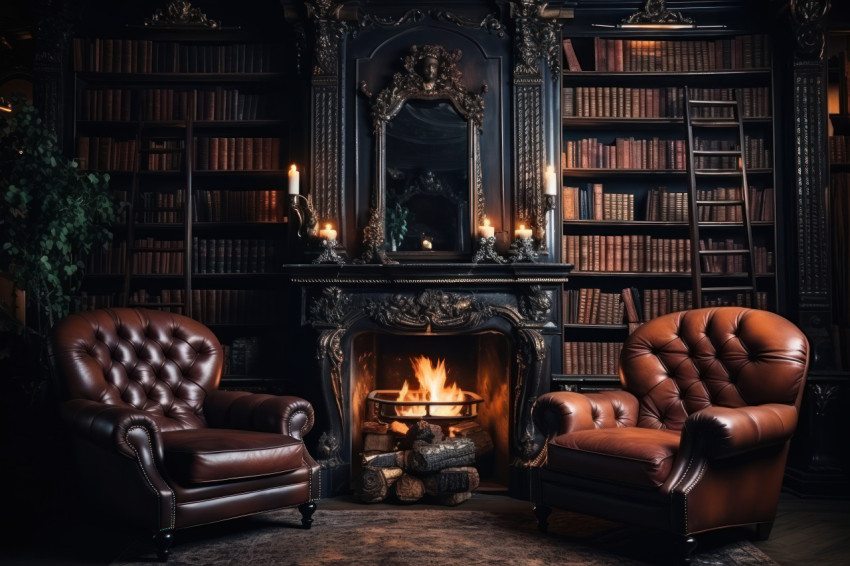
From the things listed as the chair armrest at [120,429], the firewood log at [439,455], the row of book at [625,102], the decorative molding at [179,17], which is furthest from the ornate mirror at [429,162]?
the chair armrest at [120,429]

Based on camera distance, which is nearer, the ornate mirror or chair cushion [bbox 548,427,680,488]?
chair cushion [bbox 548,427,680,488]

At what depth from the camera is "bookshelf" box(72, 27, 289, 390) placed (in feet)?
17.7

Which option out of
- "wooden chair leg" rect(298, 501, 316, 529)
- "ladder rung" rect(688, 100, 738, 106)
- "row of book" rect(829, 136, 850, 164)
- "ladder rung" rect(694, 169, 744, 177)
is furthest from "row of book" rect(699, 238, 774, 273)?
"wooden chair leg" rect(298, 501, 316, 529)

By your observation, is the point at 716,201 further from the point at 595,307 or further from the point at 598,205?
the point at 595,307

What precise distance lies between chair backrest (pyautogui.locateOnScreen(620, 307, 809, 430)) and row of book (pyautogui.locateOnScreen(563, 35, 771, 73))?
6.51 ft

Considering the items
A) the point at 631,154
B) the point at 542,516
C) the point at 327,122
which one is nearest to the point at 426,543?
the point at 542,516

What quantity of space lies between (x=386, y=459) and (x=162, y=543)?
1.54m

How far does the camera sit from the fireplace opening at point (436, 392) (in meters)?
4.99

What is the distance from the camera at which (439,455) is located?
4.57 metres

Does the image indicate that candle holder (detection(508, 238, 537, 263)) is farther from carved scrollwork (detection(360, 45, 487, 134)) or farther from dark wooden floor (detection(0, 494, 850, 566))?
dark wooden floor (detection(0, 494, 850, 566))

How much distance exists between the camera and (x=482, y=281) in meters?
4.84

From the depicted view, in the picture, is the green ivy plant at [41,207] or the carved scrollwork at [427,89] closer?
the green ivy plant at [41,207]

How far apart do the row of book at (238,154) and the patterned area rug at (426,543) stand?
2.38m

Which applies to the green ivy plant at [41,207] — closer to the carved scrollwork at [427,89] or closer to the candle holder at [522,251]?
the carved scrollwork at [427,89]
